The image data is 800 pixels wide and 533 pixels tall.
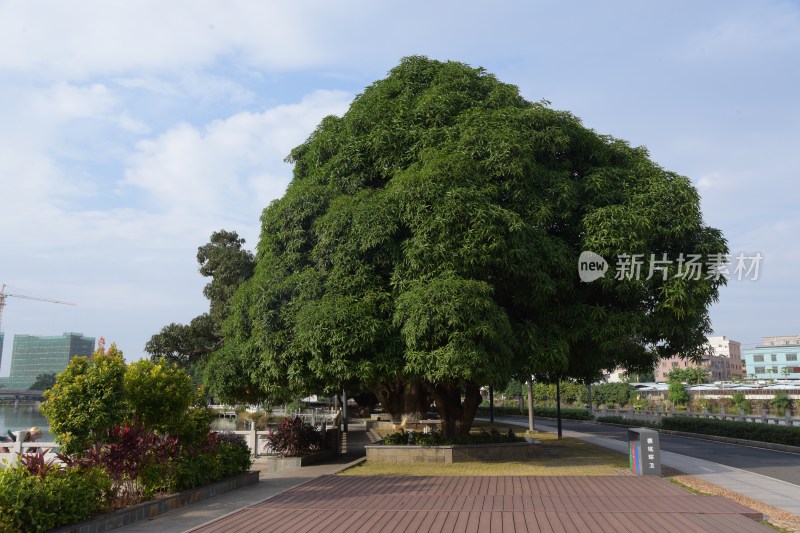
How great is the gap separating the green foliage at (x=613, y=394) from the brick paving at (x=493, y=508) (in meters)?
60.4

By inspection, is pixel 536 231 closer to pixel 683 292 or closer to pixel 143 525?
pixel 683 292

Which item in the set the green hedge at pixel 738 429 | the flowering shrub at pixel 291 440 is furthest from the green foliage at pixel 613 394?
the flowering shrub at pixel 291 440

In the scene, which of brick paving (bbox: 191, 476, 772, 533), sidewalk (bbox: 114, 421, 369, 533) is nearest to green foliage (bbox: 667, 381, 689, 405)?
sidewalk (bbox: 114, 421, 369, 533)

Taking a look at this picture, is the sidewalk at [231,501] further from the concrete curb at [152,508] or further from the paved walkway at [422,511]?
the concrete curb at [152,508]

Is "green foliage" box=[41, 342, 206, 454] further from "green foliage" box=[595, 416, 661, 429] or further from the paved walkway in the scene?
"green foliage" box=[595, 416, 661, 429]

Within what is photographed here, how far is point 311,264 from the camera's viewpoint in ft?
69.1

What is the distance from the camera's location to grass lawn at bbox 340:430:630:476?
1770 cm

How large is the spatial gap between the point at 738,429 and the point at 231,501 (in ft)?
82.4

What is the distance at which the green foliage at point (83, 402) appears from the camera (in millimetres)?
11148

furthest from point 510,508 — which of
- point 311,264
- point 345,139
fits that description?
point 345,139

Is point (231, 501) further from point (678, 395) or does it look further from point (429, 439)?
point (678, 395)

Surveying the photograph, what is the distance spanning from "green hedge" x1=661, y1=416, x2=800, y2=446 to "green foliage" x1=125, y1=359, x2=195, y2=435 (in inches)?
926

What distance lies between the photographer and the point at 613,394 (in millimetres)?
73562

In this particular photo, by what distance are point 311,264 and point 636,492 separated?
1229 cm
